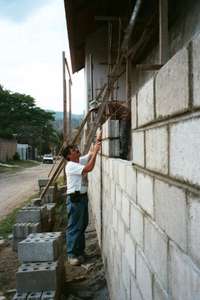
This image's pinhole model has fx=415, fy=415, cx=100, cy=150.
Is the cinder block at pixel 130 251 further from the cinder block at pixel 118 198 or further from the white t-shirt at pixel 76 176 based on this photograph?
the white t-shirt at pixel 76 176

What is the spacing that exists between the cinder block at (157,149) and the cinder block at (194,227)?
0.41m

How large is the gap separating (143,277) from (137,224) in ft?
1.18

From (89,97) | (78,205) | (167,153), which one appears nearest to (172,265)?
(167,153)

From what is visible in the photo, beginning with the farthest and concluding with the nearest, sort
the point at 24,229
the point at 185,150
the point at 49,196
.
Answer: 1. the point at 49,196
2. the point at 24,229
3. the point at 185,150

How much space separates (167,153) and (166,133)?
0.09m

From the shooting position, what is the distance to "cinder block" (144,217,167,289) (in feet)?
6.31

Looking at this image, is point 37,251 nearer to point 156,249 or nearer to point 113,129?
point 113,129

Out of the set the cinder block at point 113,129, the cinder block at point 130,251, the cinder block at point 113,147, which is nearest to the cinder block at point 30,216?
the cinder block at point 113,147

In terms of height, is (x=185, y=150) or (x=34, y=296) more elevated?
(x=185, y=150)

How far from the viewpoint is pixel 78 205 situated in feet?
20.5

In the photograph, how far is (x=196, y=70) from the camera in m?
1.49

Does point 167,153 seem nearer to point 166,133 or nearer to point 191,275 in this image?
point 166,133

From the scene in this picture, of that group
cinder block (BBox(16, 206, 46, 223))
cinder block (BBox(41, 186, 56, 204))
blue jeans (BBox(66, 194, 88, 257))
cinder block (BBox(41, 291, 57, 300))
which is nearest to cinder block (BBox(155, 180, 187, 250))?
cinder block (BBox(41, 291, 57, 300))

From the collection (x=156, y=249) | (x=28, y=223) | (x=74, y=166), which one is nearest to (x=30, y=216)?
(x=28, y=223)
